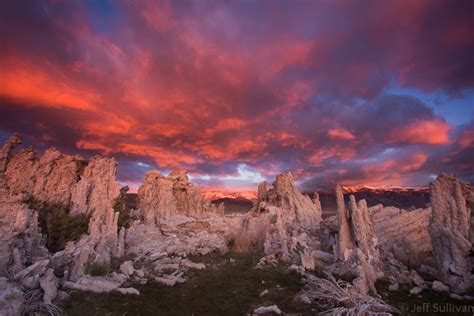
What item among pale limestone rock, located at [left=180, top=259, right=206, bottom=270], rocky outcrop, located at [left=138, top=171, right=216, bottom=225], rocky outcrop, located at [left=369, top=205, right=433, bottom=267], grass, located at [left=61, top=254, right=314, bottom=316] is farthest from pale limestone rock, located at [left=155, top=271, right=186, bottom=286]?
rocky outcrop, located at [left=138, top=171, right=216, bottom=225]

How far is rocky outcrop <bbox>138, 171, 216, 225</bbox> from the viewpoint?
1277 inches

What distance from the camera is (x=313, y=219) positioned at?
3088 centimetres

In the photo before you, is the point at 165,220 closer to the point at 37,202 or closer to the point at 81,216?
the point at 81,216

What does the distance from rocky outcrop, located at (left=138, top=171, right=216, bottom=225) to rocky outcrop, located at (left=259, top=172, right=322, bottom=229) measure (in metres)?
10.4

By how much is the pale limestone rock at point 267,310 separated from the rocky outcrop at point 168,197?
23.1 meters

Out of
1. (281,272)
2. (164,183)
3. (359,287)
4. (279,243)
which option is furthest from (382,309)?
(164,183)

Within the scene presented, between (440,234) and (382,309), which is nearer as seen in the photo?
(382,309)

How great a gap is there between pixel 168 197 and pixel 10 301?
2745 cm

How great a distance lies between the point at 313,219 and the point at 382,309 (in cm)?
2229

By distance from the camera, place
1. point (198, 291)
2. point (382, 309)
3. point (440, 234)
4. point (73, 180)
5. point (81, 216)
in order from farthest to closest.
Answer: point (73, 180)
point (81, 216)
point (440, 234)
point (198, 291)
point (382, 309)

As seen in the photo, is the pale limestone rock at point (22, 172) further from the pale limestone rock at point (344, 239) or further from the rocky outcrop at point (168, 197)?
the pale limestone rock at point (344, 239)

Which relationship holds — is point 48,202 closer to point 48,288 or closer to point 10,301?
point 48,288

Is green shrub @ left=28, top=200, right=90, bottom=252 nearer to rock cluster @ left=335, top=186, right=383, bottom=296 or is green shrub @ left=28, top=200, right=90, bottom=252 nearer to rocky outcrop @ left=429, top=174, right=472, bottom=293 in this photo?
rock cluster @ left=335, top=186, right=383, bottom=296

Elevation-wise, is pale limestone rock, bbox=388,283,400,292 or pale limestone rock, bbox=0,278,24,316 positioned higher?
pale limestone rock, bbox=0,278,24,316
